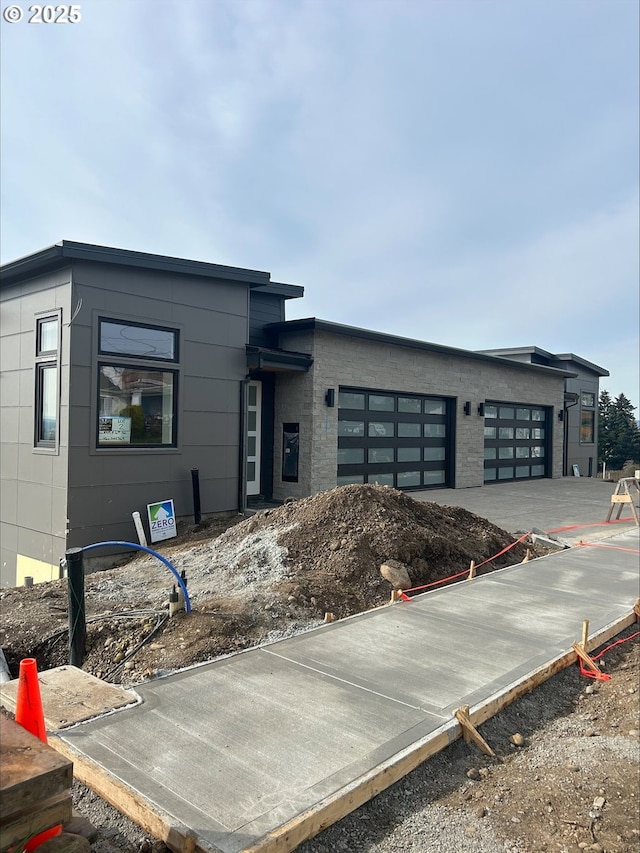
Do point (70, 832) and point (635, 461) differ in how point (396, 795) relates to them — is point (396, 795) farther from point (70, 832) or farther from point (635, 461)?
point (635, 461)

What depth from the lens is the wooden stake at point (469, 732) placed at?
3.79m

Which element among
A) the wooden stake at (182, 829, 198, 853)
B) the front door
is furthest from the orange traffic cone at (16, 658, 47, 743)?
the front door

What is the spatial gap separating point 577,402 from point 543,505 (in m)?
11.4

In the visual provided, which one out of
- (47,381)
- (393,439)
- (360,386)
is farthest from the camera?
(393,439)

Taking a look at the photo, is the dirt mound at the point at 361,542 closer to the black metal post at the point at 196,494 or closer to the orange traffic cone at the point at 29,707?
the black metal post at the point at 196,494

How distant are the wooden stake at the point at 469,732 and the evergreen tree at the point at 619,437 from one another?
141 ft

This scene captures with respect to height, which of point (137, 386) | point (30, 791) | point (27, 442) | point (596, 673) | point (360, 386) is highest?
point (360, 386)

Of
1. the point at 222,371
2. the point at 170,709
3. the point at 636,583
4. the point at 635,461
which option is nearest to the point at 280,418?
the point at 222,371

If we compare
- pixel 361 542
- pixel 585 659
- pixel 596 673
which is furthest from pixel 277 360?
pixel 596 673

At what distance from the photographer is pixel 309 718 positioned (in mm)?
3896

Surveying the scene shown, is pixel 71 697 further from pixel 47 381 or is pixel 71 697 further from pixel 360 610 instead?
pixel 47 381

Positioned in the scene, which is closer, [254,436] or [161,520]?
[161,520]

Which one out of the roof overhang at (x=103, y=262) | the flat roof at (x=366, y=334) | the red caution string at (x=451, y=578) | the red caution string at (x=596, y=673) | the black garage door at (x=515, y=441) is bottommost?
the red caution string at (x=596, y=673)

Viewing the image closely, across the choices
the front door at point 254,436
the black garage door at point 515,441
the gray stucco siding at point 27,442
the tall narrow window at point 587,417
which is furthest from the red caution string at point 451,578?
the tall narrow window at point 587,417
